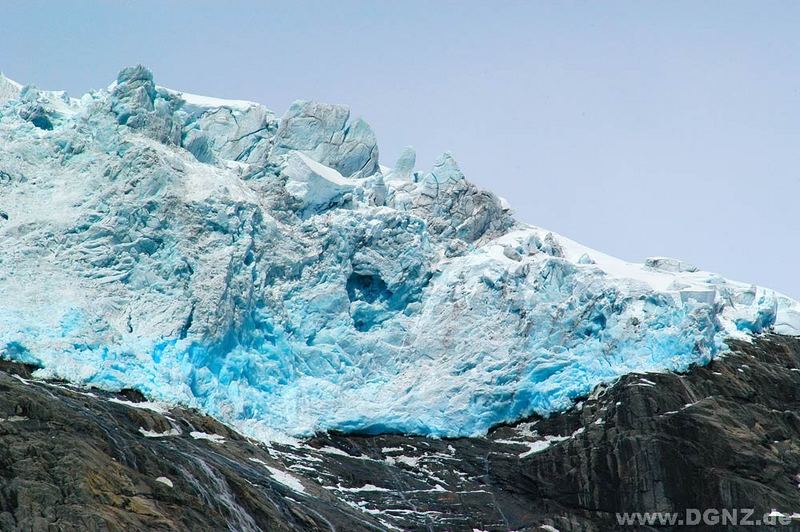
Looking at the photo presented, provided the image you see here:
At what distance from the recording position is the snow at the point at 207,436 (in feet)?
145

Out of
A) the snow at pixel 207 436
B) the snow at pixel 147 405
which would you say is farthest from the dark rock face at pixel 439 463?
the snow at pixel 147 405

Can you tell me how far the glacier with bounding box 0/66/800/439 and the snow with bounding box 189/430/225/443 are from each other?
2547 mm

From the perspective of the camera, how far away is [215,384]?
50.2 metres

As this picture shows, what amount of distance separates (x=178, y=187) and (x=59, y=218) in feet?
22.1

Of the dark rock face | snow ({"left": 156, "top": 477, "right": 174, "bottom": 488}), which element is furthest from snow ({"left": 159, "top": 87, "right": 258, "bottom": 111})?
snow ({"left": 156, "top": 477, "right": 174, "bottom": 488})

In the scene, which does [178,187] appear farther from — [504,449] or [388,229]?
[504,449]

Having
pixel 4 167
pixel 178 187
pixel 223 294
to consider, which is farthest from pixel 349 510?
pixel 4 167

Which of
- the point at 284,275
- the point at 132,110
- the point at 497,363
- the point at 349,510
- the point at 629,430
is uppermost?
the point at 132,110

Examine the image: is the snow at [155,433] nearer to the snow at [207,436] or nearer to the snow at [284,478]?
the snow at [207,436]

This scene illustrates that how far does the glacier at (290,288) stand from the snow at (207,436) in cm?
255

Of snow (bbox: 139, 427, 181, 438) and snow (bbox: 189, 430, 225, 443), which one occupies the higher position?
snow (bbox: 189, 430, 225, 443)

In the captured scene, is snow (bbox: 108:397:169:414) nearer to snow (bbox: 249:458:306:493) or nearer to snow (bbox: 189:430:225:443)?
snow (bbox: 189:430:225:443)

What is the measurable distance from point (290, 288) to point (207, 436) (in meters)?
14.3

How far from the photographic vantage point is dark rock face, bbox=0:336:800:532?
3416 cm
